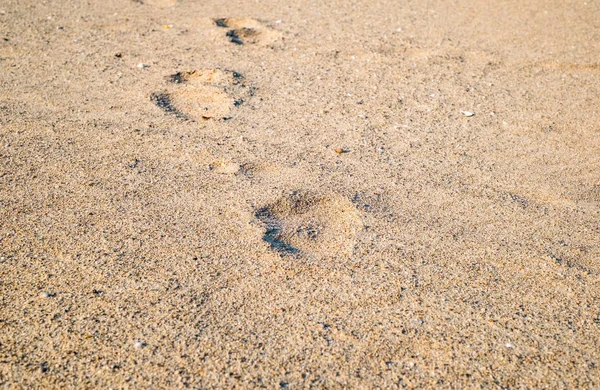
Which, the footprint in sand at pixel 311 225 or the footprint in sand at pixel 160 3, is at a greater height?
the footprint in sand at pixel 311 225

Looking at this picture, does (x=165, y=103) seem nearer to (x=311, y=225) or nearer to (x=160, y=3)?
(x=311, y=225)

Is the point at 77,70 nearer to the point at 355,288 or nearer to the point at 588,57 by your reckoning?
the point at 355,288

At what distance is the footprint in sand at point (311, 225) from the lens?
2469 millimetres

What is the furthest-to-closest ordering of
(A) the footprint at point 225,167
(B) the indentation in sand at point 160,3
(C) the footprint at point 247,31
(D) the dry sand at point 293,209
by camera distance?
(B) the indentation in sand at point 160,3, (C) the footprint at point 247,31, (A) the footprint at point 225,167, (D) the dry sand at point 293,209

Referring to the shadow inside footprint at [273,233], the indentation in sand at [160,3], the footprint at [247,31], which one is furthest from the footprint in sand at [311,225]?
the indentation in sand at [160,3]

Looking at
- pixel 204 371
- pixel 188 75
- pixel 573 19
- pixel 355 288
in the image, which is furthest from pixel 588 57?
pixel 204 371

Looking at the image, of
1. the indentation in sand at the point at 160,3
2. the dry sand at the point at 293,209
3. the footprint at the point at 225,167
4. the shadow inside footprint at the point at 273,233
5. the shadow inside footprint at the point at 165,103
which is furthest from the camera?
the indentation in sand at the point at 160,3

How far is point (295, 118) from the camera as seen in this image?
141 inches

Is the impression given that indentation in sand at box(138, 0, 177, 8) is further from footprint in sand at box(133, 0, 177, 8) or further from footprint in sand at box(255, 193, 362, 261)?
footprint in sand at box(255, 193, 362, 261)

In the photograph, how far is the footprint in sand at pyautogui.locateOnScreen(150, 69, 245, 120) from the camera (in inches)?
141

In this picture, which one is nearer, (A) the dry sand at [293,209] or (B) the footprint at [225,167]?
(A) the dry sand at [293,209]

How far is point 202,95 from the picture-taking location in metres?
3.78

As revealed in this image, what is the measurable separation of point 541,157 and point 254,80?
1.81m

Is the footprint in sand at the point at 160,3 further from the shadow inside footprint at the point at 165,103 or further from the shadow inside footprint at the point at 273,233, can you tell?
the shadow inside footprint at the point at 273,233
